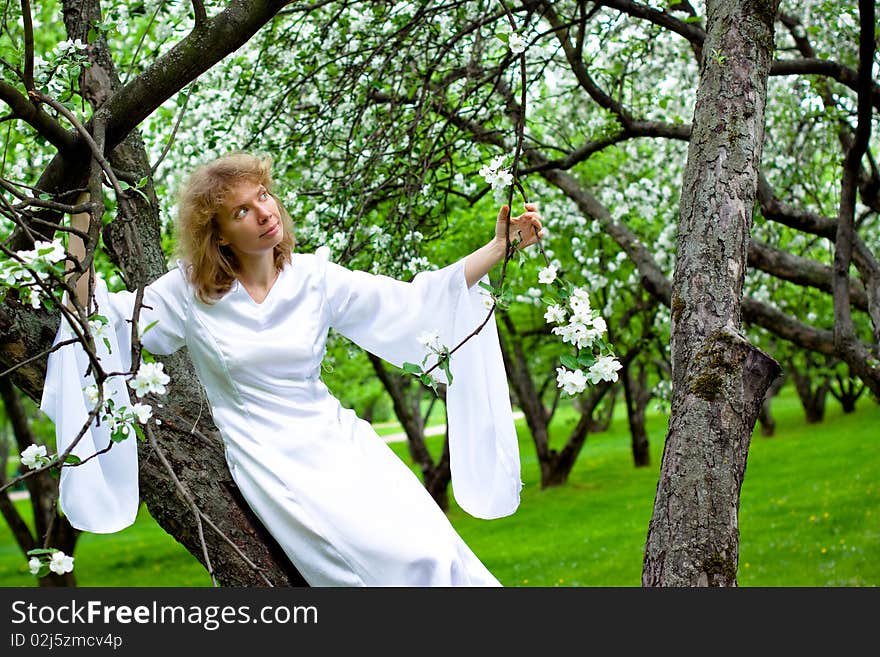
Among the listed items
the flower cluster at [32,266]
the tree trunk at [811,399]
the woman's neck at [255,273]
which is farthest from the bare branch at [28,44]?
the tree trunk at [811,399]

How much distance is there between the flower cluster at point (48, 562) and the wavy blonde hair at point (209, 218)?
1.12 metres

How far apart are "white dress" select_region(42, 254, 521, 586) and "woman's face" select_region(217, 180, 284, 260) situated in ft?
0.56

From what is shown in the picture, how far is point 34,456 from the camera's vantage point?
2609 millimetres

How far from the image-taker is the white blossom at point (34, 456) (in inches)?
101

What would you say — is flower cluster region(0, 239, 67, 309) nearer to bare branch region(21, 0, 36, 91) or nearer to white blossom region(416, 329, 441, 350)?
white blossom region(416, 329, 441, 350)

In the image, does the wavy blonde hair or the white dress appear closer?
the white dress

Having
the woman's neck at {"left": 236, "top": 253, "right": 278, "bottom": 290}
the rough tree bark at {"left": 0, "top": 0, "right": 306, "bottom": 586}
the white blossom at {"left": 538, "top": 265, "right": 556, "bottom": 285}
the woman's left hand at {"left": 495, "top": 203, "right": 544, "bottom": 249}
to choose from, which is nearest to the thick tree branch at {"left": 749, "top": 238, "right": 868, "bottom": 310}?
the woman's left hand at {"left": 495, "top": 203, "right": 544, "bottom": 249}

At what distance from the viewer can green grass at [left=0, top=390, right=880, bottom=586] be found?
11.7 metres

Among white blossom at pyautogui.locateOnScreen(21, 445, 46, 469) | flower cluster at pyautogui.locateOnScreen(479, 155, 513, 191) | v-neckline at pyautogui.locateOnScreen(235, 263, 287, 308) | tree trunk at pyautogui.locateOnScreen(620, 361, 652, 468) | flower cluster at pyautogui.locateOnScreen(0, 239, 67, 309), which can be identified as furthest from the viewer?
tree trunk at pyautogui.locateOnScreen(620, 361, 652, 468)

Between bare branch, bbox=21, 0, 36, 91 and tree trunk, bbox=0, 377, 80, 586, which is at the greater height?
bare branch, bbox=21, 0, 36, 91

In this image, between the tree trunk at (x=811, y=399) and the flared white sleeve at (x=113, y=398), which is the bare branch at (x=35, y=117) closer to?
the flared white sleeve at (x=113, y=398)

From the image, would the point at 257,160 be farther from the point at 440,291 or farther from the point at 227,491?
the point at 227,491
